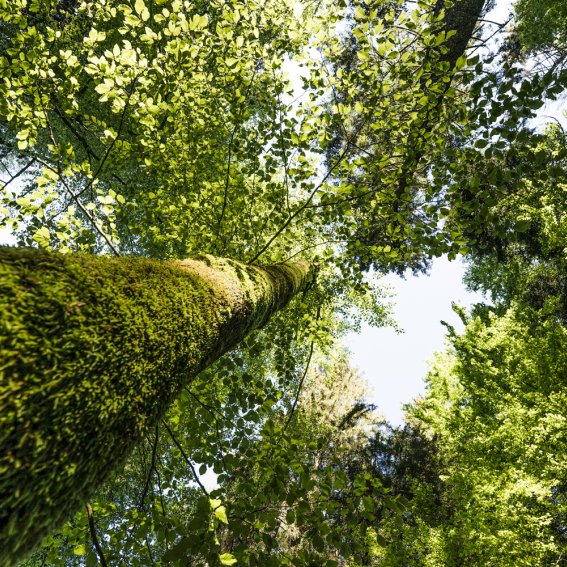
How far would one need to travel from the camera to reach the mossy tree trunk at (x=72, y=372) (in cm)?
86

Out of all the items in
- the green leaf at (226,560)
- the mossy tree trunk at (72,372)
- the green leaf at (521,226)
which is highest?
the green leaf at (521,226)

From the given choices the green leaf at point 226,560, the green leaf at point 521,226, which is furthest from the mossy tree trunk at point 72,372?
the green leaf at point 521,226

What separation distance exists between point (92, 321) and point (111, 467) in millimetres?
589

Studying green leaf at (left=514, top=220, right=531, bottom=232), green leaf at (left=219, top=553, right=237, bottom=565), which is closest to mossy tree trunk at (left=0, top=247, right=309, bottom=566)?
green leaf at (left=219, top=553, right=237, bottom=565)

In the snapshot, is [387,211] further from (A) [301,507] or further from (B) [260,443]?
(A) [301,507]

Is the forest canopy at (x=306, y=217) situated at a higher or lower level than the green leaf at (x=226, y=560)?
higher

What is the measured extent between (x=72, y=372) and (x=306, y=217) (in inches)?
168

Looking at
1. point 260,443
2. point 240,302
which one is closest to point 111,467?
point 240,302

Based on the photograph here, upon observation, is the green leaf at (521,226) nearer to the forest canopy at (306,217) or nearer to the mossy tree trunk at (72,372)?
the forest canopy at (306,217)

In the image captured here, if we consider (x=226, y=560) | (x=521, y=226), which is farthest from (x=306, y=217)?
(x=226, y=560)

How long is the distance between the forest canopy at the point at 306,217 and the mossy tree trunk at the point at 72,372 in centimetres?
4

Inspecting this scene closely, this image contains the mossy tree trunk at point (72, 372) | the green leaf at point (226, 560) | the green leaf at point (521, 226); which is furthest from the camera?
the green leaf at point (521, 226)

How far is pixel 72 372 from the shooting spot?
103 cm

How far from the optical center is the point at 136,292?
4.99 ft
